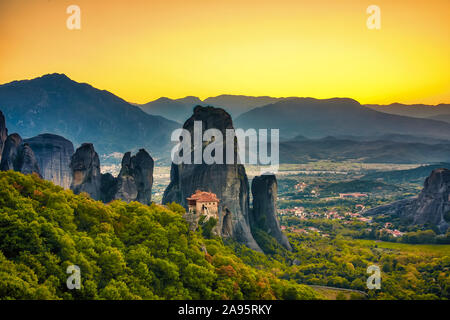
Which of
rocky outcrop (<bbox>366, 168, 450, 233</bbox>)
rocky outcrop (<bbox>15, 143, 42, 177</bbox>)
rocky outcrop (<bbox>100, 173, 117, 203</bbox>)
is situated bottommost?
rocky outcrop (<bbox>366, 168, 450, 233</bbox>)

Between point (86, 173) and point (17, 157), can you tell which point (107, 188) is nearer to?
point (86, 173)

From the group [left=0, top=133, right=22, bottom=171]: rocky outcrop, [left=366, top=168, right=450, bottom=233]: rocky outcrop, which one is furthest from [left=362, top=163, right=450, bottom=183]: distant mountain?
[left=0, top=133, right=22, bottom=171]: rocky outcrop

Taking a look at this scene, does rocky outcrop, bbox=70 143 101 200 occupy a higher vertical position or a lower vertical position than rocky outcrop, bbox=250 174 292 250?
higher

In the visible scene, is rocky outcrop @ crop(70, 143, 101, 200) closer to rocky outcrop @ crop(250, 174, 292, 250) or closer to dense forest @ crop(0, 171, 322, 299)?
dense forest @ crop(0, 171, 322, 299)

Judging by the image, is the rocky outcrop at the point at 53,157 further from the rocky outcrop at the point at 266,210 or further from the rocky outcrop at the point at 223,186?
the rocky outcrop at the point at 266,210

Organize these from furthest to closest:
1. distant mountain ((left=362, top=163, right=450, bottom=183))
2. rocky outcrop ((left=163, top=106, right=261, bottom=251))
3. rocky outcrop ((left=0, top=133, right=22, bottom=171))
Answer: distant mountain ((left=362, top=163, right=450, bottom=183)), rocky outcrop ((left=163, top=106, right=261, bottom=251)), rocky outcrop ((left=0, top=133, right=22, bottom=171))

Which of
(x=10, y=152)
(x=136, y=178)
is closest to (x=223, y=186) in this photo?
(x=136, y=178)

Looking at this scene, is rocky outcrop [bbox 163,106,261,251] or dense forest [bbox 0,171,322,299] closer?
dense forest [bbox 0,171,322,299]
